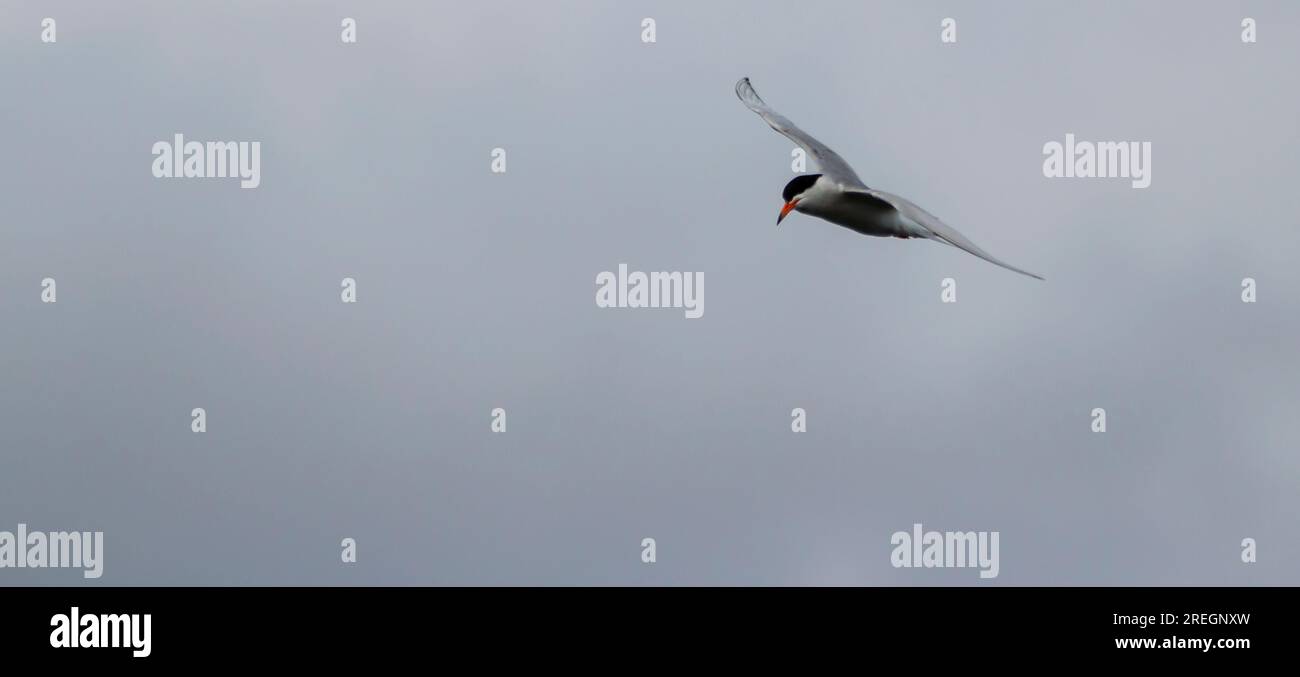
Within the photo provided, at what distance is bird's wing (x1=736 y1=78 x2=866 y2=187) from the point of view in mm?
19922

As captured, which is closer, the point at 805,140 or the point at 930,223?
the point at 930,223

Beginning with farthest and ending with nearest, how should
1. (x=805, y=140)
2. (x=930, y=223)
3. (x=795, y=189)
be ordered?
(x=805, y=140) → (x=795, y=189) → (x=930, y=223)

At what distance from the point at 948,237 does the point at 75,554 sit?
19322 mm

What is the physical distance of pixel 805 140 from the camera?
21.2 metres

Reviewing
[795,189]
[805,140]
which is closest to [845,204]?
[795,189]

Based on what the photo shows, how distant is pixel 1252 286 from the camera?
96.8ft

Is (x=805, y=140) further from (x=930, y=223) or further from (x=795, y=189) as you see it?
(x=930, y=223)

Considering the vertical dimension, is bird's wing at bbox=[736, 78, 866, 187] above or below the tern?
above

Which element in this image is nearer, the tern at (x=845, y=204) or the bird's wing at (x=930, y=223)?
the bird's wing at (x=930, y=223)

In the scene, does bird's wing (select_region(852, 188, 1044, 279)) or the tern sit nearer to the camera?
bird's wing (select_region(852, 188, 1044, 279))

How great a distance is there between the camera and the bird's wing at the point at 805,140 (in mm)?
19922
